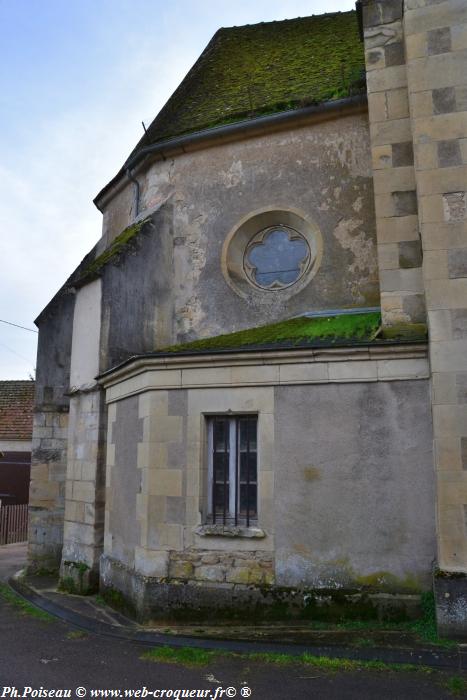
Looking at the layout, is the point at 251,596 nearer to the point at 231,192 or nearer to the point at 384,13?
the point at 231,192

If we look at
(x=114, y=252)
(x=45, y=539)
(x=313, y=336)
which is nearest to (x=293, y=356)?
(x=313, y=336)

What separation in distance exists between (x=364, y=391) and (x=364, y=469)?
35.0 inches

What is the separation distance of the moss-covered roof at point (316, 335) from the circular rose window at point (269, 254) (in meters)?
1.11

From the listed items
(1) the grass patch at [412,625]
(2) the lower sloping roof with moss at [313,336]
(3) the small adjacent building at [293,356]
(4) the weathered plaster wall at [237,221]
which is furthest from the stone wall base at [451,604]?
(4) the weathered plaster wall at [237,221]

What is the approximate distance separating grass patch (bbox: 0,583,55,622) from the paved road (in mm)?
1404

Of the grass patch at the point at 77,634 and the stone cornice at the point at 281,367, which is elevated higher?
the stone cornice at the point at 281,367

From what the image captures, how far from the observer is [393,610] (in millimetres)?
6297

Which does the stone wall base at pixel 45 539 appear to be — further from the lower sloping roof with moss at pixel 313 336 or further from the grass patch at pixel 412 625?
the grass patch at pixel 412 625

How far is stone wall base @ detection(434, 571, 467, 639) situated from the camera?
228 inches

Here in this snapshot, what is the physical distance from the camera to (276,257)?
385 inches

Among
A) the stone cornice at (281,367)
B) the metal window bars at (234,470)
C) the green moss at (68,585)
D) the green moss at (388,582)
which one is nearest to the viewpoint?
the green moss at (388,582)

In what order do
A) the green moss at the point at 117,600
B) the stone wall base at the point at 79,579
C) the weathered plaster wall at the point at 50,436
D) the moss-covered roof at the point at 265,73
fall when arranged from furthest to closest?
the weathered plaster wall at the point at 50,436 → the moss-covered roof at the point at 265,73 → the stone wall base at the point at 79,579 → the green moss at the point at 117,600

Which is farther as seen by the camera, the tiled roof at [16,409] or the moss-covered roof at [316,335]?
the tiled roof at [16,409]

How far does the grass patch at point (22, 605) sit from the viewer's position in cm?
768
